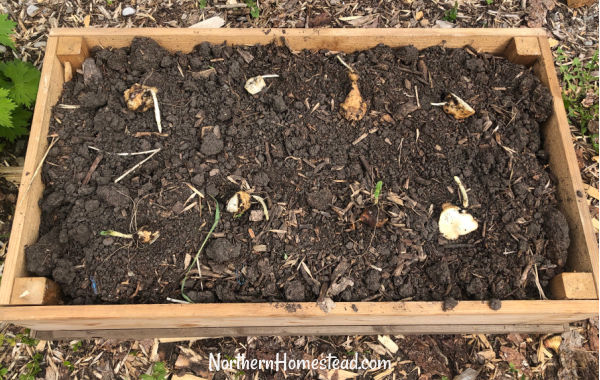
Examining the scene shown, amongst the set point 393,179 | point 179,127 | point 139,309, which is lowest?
point 139,309

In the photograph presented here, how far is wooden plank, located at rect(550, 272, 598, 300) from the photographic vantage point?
2.21m

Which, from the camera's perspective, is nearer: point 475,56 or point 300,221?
point 300,221

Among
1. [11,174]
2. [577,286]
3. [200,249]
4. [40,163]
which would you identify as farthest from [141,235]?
[577,286]

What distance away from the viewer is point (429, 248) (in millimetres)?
2330

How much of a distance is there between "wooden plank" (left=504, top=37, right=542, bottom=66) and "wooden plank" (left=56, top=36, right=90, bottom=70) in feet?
7.76

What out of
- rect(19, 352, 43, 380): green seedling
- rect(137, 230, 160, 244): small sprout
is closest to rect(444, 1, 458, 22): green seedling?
rect(137, 230, 160, 244): small sprout

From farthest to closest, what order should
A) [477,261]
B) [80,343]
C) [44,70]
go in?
[80,343] < [44,70] < [477,261]

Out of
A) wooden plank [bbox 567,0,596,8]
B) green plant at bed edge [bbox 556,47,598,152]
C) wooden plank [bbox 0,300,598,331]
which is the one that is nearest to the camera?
wooden plank [bbox 0,300,598,331]

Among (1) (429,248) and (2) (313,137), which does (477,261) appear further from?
(2) (313,137)

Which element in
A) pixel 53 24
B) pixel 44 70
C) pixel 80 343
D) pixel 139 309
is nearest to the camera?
pixel 139 309

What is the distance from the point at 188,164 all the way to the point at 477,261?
1496 millimetres

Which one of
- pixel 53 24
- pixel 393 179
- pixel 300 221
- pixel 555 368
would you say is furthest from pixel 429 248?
pixel 53 24

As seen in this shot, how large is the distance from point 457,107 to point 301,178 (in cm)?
92

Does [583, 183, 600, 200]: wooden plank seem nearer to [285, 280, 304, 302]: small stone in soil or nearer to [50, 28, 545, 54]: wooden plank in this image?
[50, 28, 545, 54]: wooden plank
